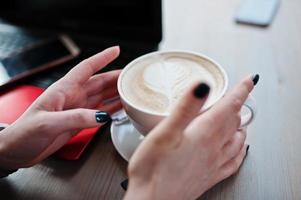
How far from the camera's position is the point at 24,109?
0.54 m

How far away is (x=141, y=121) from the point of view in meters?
0.40

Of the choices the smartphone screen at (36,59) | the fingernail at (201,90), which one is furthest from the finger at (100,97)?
the fingernail at (201,90)

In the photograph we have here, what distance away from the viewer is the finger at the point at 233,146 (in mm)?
393

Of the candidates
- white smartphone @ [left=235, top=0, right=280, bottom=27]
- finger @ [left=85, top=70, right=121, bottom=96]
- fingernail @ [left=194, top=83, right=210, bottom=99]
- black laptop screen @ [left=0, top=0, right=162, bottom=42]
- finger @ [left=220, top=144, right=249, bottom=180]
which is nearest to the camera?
fingernail @ [left=194, top=83, right=210, bottom=99]

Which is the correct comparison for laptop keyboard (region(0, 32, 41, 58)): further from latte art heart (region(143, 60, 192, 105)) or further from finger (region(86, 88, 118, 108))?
latte art heart (region(143, 60, 192, 105))

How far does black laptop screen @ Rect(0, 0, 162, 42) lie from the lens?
0.64 meters

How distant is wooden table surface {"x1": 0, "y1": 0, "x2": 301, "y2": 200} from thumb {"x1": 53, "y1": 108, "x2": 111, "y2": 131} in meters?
0.07

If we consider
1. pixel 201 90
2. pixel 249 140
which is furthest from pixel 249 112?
pixel 201 90

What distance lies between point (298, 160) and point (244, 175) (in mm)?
90

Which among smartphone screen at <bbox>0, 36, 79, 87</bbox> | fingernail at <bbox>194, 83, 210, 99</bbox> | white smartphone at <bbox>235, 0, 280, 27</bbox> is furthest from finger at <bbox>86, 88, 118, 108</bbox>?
white smartphone at <bbox>235, 0, 280, 27</bbox>

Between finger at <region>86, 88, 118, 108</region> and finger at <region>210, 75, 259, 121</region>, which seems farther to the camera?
finger at <region>86, 88, 118, 108</region>

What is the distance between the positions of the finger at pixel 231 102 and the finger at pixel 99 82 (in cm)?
23

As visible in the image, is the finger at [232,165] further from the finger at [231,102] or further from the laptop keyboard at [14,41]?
the laptop keyboard at [14,41]

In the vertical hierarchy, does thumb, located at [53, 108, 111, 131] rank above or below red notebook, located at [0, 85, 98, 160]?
above
